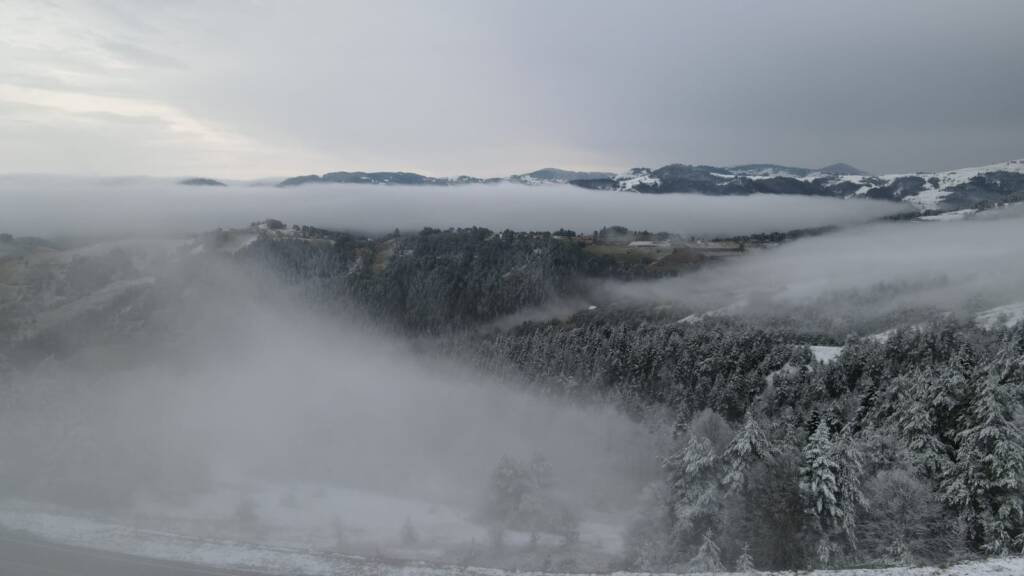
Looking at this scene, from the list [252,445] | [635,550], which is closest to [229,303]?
[252,445]

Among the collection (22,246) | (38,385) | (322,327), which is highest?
(22,246)

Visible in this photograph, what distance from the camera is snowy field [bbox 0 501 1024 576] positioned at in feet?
75.8

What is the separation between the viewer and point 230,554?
35375mm

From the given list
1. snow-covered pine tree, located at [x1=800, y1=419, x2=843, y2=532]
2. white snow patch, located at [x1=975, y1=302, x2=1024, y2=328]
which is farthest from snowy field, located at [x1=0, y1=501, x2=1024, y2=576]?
white snow patch, located at [x1=975, y1=302, x2=1024, y2=328]

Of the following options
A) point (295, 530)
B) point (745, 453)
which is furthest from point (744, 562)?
point (295, 530)

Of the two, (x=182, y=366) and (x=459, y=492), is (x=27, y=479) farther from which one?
(x=182, y=366)

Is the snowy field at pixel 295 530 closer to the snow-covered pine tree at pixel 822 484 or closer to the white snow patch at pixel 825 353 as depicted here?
the snow-covered pine tree at pixel 822 484

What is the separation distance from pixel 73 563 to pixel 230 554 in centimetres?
1283

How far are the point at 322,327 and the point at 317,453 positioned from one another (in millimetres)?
99201

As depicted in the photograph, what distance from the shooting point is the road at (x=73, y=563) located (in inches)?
1387

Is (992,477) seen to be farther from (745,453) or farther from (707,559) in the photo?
(707,559)

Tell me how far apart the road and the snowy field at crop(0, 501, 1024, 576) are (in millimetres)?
541

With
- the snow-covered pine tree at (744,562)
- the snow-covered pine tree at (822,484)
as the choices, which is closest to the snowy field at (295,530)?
the snow-covered pine tree at (744,562)

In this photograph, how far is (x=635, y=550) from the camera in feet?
129
